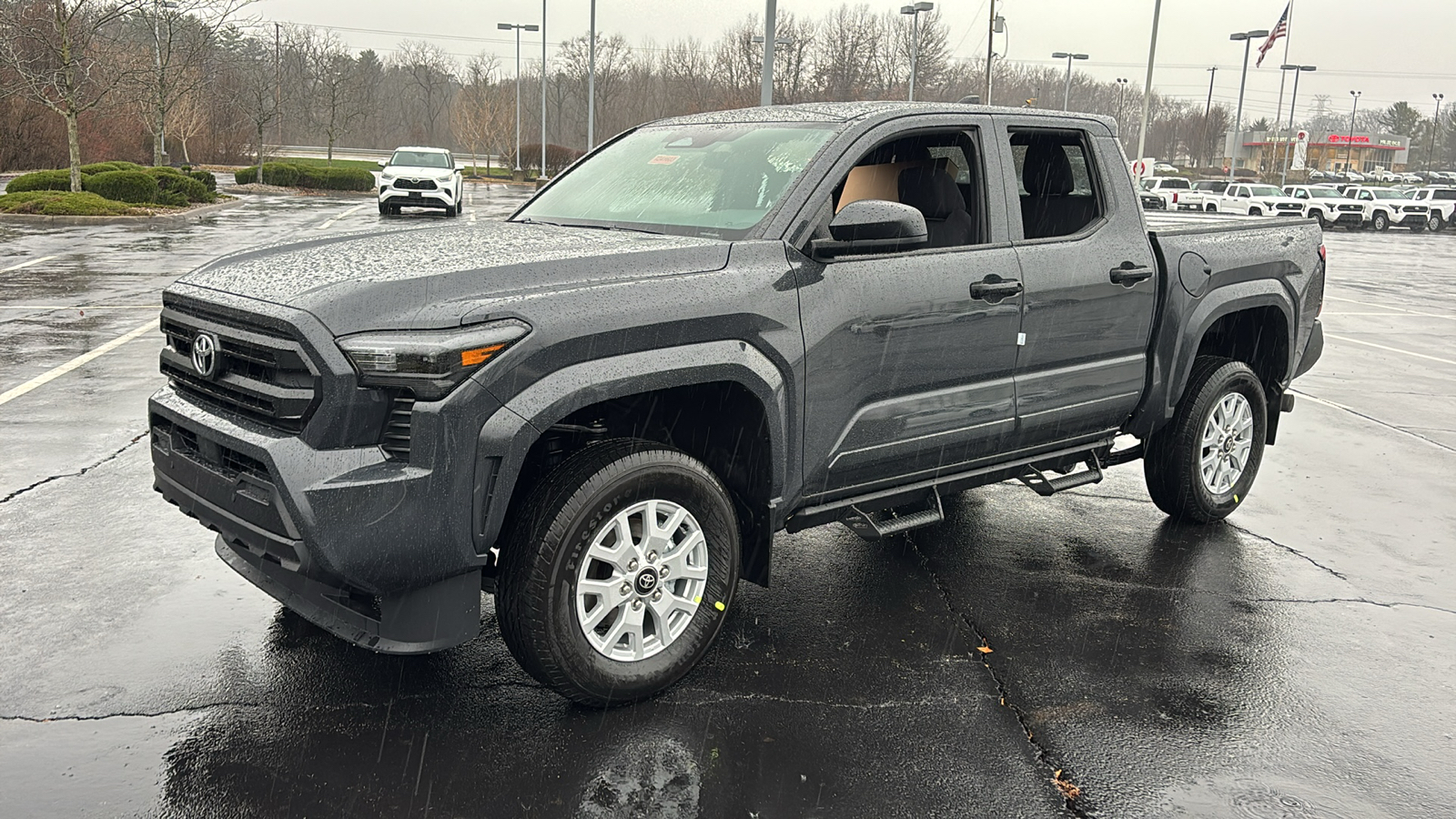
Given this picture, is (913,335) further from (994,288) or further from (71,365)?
(71,365)

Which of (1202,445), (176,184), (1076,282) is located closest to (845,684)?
(1076,282)

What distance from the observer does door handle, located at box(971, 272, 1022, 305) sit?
14.4 ft

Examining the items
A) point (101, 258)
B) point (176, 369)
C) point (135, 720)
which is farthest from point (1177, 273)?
point (101, 258)

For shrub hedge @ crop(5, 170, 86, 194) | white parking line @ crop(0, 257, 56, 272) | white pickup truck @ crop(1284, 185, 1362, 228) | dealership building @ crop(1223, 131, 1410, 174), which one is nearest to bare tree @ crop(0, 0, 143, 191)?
shrub hedge @ crop(5, 170, 86, 194)

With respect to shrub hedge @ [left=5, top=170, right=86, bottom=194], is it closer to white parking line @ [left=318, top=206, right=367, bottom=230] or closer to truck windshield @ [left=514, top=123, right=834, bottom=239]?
white parking line @ [left=318, top=206, right=367, bottom=230]

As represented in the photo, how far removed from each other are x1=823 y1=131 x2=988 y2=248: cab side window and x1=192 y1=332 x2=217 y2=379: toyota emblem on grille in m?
2.46

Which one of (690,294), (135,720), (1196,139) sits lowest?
(135,720)

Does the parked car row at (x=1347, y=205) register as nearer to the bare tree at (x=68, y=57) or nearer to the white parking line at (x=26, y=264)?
the bare tree at (x=68, y=57)

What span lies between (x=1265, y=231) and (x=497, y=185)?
5208cm

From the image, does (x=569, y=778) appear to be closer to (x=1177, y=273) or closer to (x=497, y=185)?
(x=1177, y=273)

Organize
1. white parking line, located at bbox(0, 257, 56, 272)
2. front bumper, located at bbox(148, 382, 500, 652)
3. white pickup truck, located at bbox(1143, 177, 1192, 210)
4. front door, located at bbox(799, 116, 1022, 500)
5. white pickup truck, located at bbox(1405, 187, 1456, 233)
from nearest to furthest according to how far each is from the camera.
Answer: front bumper, located at bbox(148, 382, 500, 652), front door, located at bbox(799, 116, 1022, 500), white parking line, located at bbox(0, 257, 56, 272), white pickup truck, located at bbox(1405, 187, 1456, 233), white pickup truck, located at bbox(1143, 177, 1192, 210)

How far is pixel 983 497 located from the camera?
21.3ft

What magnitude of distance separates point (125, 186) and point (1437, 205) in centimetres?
4470

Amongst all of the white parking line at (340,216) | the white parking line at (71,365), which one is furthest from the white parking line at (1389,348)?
the white parking line at (340,216)
